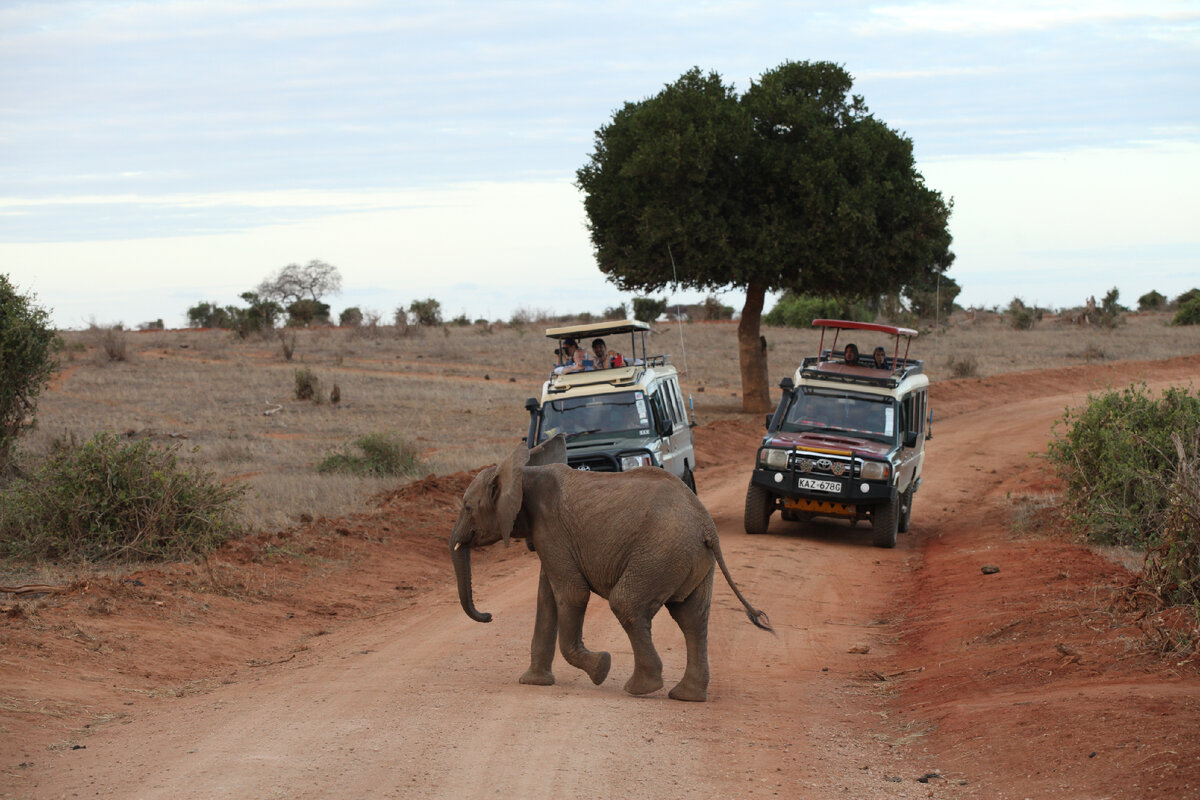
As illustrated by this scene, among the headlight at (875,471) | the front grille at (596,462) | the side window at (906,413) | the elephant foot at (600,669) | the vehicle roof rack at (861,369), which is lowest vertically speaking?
the elephant foot at (600,669)

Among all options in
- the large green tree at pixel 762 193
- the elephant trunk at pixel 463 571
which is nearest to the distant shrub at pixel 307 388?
the large green tree at pixel 762 193

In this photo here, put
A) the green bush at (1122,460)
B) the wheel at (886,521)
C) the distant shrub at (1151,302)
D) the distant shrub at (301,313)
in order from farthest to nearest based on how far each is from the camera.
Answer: the distant shrub at (1151,302) < the distant shrub at (301,313) < the wheel at (886,521) < the green bush at (1122,460)

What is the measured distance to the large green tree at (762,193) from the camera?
25828 millimetres

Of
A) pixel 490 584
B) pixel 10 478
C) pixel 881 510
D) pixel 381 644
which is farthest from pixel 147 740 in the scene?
pixel 10 478

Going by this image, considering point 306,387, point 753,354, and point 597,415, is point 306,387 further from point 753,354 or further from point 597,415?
point 597,415

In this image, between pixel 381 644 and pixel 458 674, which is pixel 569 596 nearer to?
pixel 458 674

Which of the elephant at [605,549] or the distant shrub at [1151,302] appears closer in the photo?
the elephant at [605,549]

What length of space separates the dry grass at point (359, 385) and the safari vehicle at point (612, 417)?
143 inches

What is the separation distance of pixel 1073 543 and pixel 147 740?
1038 cm

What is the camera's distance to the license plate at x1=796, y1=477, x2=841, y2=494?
14258 mm

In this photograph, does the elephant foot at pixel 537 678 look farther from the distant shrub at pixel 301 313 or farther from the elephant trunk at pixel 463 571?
the distant shrub at pixel 301 313

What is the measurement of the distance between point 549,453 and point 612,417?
21.0ft

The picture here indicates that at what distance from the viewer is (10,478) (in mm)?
16438

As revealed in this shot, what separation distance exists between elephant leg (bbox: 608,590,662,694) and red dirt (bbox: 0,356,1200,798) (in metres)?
0.14
